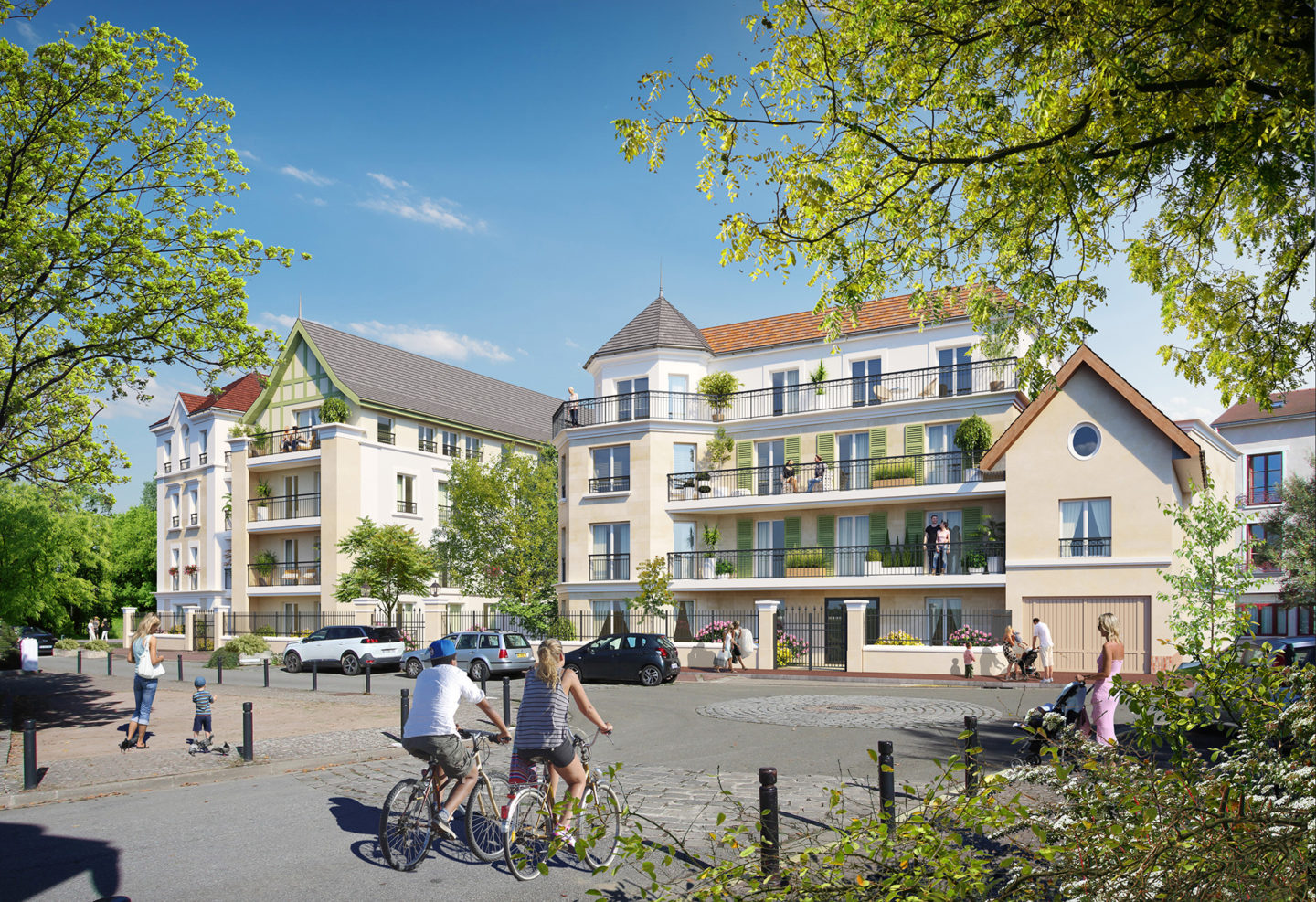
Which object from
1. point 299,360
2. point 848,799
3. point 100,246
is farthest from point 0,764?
point 299,360

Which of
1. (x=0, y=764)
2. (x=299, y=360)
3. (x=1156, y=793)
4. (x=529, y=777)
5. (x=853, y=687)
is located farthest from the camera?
(x=299, y=360)

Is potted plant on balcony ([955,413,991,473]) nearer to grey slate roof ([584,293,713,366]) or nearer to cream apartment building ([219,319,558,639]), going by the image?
grey slate roof ([584,293,713,366])

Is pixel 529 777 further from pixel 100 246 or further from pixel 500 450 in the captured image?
pixel 500 450

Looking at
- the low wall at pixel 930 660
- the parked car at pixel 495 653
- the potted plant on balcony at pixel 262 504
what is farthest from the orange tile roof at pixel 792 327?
the potted plant on balcony at pixel 262 504

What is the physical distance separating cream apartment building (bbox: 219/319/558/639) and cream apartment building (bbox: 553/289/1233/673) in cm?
1031

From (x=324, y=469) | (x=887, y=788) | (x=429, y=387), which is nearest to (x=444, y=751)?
(x=887, y=788)

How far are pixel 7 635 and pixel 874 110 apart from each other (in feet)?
119

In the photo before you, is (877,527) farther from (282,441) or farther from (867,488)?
(282,441)

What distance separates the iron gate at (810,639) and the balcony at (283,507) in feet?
77.3

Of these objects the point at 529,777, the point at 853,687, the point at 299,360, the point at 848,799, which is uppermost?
the point at 299,360

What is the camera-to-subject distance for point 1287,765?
4.52 meters

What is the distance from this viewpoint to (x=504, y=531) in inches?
1767

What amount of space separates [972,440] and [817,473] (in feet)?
19.3

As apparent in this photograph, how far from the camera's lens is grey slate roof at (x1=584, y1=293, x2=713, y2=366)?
40.5m
